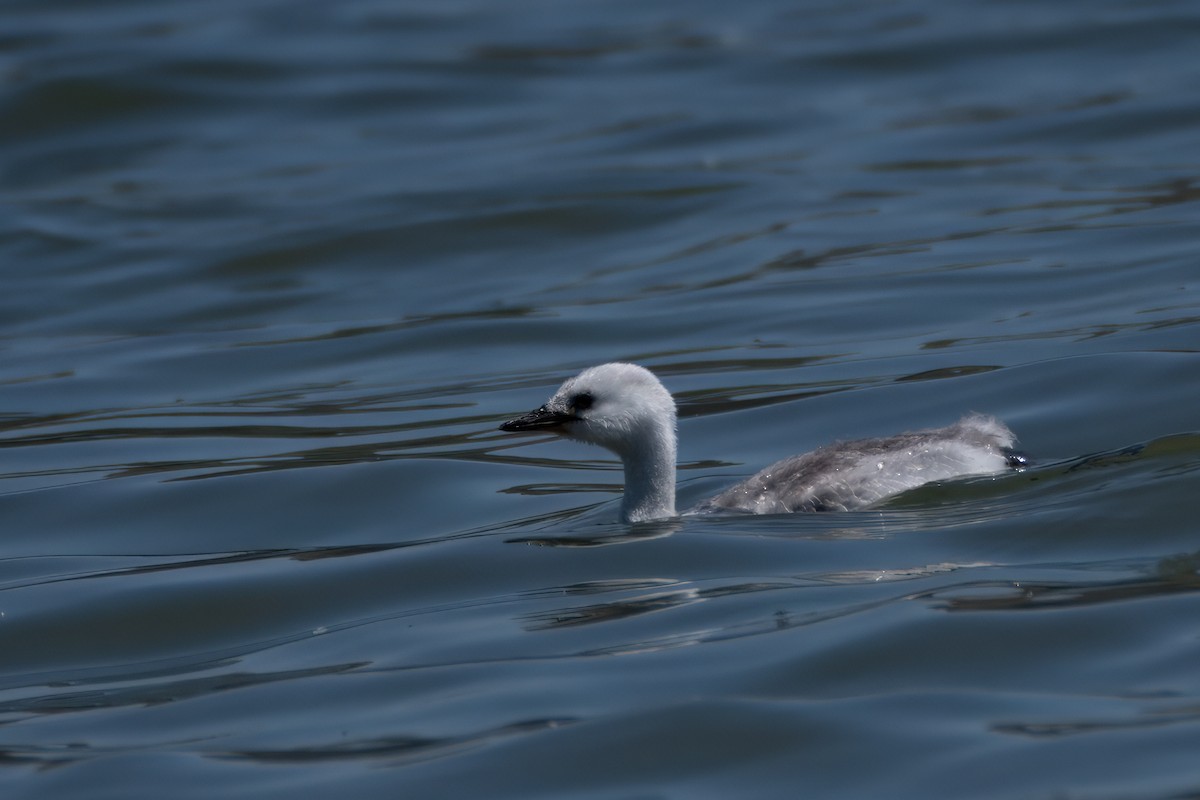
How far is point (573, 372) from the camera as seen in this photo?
14977mm

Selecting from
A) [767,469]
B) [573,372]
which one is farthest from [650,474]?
[573,372]

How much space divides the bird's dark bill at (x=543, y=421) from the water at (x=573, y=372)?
0.59 m

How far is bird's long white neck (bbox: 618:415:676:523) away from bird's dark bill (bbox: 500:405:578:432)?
385 millimetres

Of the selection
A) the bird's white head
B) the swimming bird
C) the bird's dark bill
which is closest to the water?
the swimming bird

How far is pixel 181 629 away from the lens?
9172 millimetres

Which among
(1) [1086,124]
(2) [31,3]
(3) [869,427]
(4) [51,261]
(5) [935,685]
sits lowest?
(5) [935,685]

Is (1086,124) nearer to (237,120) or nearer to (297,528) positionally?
(237,120)

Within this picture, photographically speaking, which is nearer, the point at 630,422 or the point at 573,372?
the point at 630,422

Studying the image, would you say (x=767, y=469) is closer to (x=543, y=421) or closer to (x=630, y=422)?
(x=630, y=422)

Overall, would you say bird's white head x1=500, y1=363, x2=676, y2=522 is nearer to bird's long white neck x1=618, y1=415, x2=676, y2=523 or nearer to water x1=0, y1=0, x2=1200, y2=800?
bird's long white neck x1=618, y1=415, x2=676, y2=523

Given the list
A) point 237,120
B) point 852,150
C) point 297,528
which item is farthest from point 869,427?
point 237,120

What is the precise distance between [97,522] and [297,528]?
1341mm

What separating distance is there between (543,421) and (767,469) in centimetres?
125

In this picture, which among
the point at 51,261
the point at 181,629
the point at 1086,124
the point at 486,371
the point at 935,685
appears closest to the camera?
the point at 935,685
